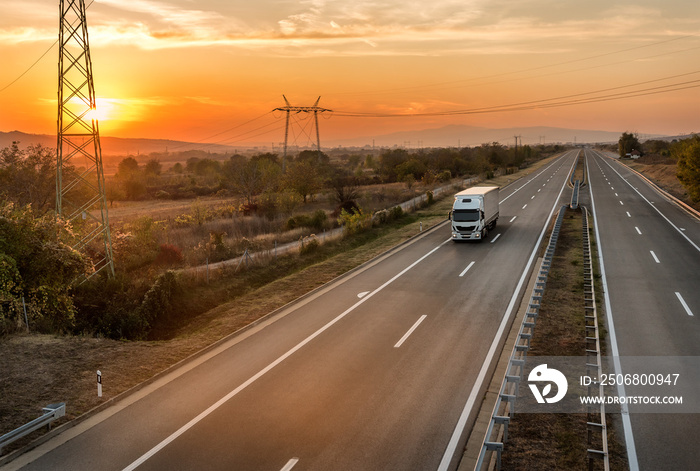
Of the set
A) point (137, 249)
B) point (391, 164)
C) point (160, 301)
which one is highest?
point (391, 164)

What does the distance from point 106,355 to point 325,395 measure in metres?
7.31

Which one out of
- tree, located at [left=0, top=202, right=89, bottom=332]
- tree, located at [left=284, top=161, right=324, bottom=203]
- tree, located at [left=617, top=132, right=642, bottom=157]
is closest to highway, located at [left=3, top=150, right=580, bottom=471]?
tree, located at [left=0, top=202, right=89, bottom=332]

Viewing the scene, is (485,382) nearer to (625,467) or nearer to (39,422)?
(625,467)

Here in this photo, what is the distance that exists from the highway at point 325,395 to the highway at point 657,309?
3507mm

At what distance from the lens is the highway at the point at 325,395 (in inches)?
363

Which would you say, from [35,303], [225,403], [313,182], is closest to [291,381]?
[225,403]

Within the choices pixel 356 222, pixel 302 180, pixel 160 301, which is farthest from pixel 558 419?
pixel 302 180

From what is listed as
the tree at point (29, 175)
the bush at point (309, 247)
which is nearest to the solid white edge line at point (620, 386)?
the bush at point (309, 247)

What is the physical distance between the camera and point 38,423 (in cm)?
981

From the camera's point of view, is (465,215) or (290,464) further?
(465,215)

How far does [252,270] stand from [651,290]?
777 inches

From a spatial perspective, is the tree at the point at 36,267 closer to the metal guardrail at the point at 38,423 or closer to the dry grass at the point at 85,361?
the dry grass at the point at 85,361

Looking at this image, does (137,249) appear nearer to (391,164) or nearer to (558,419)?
(558,419)

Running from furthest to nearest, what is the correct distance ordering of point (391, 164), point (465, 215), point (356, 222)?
point (391, 164) → point (356, 222) → point (465, 215)
